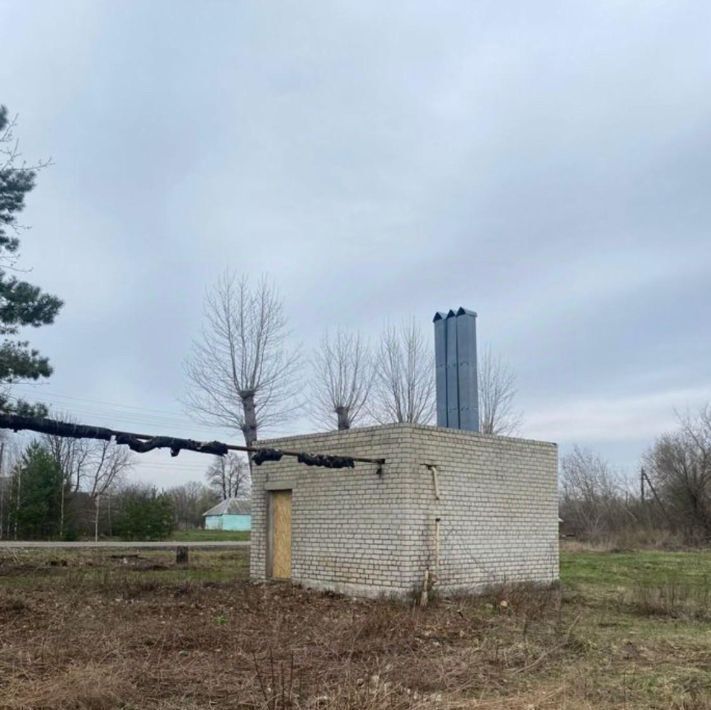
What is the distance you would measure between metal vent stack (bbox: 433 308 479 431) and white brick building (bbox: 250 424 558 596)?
1.11 m

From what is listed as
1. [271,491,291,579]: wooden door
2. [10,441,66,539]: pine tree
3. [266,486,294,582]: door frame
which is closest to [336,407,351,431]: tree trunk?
[266,486,294,582]: door frame

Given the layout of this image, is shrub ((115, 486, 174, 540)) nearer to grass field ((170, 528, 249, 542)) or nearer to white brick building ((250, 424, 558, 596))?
grass field ((170, 528, 249, 542))

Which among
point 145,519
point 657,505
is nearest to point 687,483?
point 657,505

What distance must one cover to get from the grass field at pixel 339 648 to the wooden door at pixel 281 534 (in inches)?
30.9

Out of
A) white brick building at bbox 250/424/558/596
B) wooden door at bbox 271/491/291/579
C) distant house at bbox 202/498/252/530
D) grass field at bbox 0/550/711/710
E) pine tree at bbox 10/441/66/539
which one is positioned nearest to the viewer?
grass field at bbox 0/550/711/710

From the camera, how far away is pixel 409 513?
1264 cm

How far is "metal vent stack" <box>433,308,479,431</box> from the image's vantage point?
50.6 feet

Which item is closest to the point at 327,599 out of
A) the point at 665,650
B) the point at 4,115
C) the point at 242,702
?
the point at 665,650

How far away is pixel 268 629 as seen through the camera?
31.4 feet

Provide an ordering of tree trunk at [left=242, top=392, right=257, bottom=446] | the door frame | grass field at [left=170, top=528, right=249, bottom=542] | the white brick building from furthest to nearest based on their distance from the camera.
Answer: grass field at [left=170, top=528, right=249, bottom=542]
tree trunk at [left=242, top=392, right=257, bottom=446]
the door frame
the white brick building

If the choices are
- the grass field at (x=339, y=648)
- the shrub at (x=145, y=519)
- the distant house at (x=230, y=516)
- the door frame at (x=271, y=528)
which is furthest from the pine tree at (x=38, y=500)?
the distant house at (x=230, y=516)

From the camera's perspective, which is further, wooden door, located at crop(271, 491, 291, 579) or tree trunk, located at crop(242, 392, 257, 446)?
tree trunk, located at crop(242, 392, 257, 446)

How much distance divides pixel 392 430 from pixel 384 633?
4445 millimetres

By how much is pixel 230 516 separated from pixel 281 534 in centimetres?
5300
